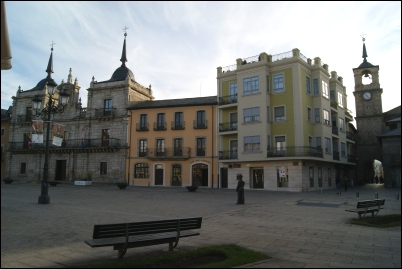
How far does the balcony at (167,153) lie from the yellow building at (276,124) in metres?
4.42

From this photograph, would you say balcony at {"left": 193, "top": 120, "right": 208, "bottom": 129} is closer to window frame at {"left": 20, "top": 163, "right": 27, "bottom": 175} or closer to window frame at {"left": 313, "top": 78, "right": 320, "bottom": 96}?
window frame at {"left": 313, "top": 78, "right": 320, "bottom": 96}

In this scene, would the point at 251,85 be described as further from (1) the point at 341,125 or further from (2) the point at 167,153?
(1) the point at 341,125

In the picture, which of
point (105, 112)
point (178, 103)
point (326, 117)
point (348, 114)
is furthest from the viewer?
point (348, 114)

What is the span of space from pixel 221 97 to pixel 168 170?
35.3ft

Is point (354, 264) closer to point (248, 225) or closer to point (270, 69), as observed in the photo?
point (248, 225)

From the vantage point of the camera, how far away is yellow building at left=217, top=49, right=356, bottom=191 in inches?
1217

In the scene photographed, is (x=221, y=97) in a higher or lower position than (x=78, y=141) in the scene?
higher

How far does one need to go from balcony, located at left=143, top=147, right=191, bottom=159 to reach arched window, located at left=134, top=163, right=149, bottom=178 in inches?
49.2

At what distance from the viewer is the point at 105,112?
42.4 meters

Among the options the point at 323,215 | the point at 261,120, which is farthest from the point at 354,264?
the point at 261,120

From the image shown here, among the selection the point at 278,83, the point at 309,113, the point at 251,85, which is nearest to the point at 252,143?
the point at 251,85

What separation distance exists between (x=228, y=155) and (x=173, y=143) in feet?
24.2

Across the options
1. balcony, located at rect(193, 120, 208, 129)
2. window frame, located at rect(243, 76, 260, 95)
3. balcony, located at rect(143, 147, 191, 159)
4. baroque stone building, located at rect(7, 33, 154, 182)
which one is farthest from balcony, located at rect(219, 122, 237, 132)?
baroque stone building, located at rect(7, 33, 154, 182)

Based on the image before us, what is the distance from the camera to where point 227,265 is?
19.2 ft
